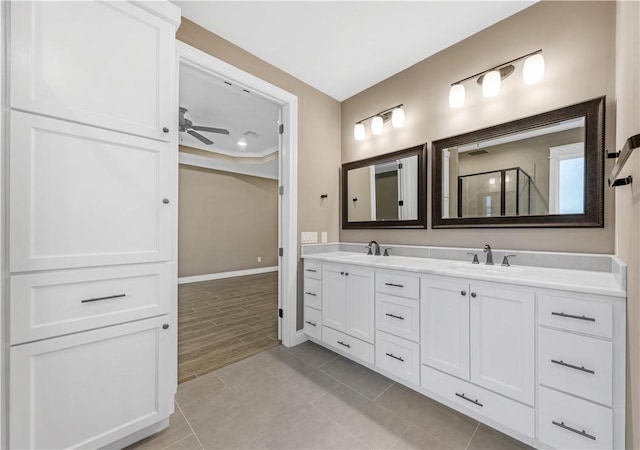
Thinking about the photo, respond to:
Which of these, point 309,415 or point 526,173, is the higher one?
point 526,173

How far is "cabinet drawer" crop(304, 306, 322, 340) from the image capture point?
A: 242 centimetres

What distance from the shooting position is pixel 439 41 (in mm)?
2131

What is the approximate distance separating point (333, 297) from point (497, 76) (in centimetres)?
216

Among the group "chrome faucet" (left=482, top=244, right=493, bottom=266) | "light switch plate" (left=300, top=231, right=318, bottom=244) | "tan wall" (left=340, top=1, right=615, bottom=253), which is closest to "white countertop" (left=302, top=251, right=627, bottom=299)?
"chrome faucet" (left=482, top=244, right=493, bottom=266)

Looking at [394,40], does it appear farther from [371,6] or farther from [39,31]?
[39,31]

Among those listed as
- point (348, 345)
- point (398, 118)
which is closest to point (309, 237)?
point (348, 345)

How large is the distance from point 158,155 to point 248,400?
5.50ft

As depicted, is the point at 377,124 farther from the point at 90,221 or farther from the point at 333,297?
the point at 90,221

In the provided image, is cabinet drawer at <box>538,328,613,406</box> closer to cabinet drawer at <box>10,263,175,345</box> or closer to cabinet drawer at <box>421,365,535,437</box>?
cabinet drawer at <box>421,365,535,437</box>

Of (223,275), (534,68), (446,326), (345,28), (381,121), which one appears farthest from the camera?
(223,275)

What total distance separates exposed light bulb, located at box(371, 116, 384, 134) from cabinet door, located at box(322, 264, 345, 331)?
149cm

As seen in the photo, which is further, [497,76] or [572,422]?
[497,76]

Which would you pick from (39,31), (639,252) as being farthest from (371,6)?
(639,252)

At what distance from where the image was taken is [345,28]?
1993 mm
